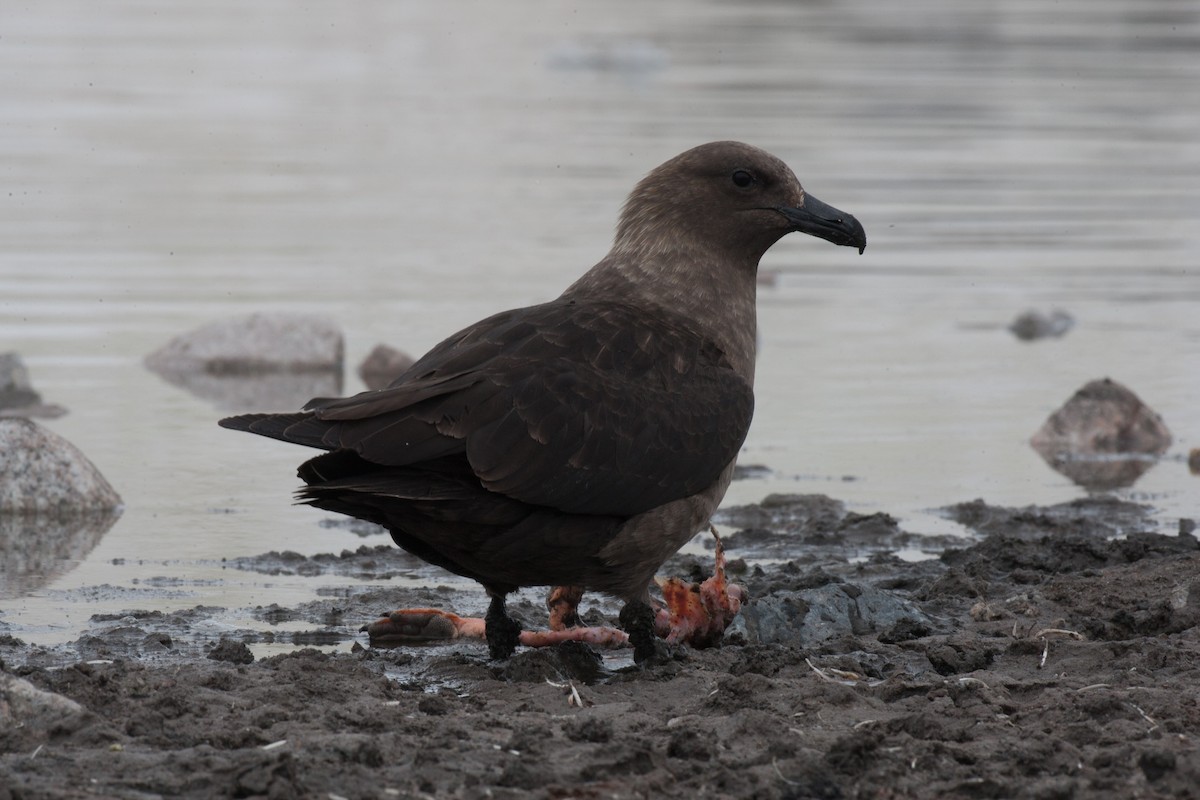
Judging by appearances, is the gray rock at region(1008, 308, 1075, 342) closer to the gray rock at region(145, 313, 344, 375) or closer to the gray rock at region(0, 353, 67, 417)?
the gray rock at region(145, 313, 344, 375)

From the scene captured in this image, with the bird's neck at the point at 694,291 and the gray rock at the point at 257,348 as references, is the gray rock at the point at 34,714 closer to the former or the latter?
the bird's neck at the point at 694,291

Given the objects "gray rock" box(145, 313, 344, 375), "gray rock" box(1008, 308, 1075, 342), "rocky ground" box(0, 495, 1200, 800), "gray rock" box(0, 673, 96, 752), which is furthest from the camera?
"gray rock" box(1008, 308, 1075, 342)

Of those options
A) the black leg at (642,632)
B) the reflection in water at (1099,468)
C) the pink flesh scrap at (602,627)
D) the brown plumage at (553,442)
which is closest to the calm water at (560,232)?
the reflection in water at (1099,468)

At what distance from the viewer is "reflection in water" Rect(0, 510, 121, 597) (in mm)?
6957

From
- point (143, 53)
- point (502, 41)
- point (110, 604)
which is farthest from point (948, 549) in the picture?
point (502, 41)

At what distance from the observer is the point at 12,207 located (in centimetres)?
1761

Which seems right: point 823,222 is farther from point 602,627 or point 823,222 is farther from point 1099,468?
point 1099,468

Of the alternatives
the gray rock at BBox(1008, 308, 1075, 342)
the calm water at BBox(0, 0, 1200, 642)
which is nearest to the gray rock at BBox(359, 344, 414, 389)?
the calm water at BBox(0, 0, 1200, 642)

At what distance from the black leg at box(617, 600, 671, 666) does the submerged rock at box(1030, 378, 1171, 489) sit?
4201 millimetres

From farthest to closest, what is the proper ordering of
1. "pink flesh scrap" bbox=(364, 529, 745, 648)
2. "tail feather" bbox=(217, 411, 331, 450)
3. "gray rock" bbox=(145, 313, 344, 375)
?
"gray rock" bbox=(145, 313, 344, 375) < "pink flesh scrap" bbox=(364, 529, 745, 648) < "tail feather" bbox=(217, 411, 331, 450)

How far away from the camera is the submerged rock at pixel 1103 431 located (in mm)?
9469

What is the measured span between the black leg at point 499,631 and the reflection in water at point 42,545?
1989mm

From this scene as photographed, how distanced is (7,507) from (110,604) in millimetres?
1600

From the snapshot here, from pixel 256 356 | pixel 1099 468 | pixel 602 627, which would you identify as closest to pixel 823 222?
pixel 602 627
